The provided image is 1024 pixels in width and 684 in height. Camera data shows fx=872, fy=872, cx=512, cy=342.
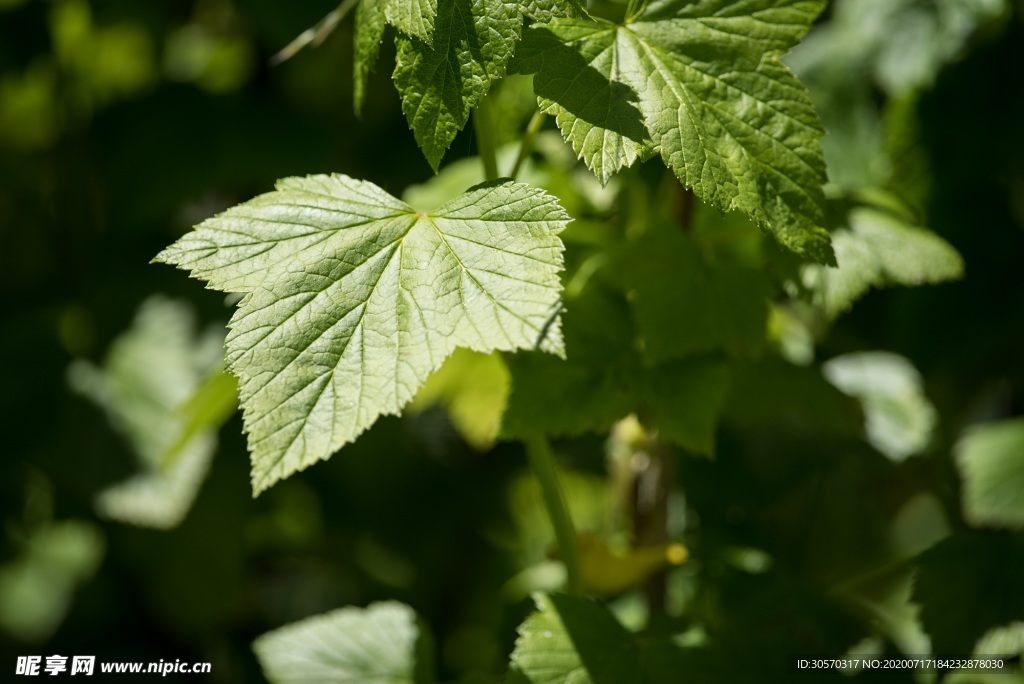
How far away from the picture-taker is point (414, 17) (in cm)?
69

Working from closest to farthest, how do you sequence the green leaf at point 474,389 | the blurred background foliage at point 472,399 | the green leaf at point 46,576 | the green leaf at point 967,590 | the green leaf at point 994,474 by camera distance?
the green leaf at point 967,590, the blurred background foliage at point 472,399, the green leaf at point 474,389, the green leaf at point 994,474, the green leaf at point 46,576

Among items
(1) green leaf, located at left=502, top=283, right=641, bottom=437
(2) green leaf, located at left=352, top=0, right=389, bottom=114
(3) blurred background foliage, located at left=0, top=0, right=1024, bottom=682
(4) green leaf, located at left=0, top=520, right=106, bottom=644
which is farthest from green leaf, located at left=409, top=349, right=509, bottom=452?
(4) green leaf, located at left=0, top=520, right=106, bottom=644

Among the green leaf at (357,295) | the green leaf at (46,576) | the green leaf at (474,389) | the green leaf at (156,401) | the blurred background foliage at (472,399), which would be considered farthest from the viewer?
the green leaf at (46,576)

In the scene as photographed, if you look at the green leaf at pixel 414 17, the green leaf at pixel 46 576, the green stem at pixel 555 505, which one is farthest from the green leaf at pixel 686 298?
the green leaf at pixel 46 576

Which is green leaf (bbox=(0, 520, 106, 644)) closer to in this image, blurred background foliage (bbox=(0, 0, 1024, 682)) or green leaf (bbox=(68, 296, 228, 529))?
blurred background foliage (bbox=(0, 0, 1024, 682))

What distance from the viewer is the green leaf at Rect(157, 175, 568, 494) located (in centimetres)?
65

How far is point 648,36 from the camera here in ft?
2.60

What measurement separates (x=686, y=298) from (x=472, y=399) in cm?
38

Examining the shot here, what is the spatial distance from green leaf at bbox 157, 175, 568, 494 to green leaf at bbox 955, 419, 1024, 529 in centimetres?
97

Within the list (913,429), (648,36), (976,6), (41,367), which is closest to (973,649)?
(913,429)

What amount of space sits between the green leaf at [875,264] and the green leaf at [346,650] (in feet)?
2.08

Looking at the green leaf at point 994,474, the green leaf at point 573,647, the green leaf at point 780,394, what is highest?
the green leaf at point 780,394

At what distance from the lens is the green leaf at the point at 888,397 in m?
1.35

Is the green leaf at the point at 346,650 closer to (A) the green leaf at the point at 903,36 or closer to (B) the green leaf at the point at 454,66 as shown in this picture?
(B) the green leaf at the point at 454,66
